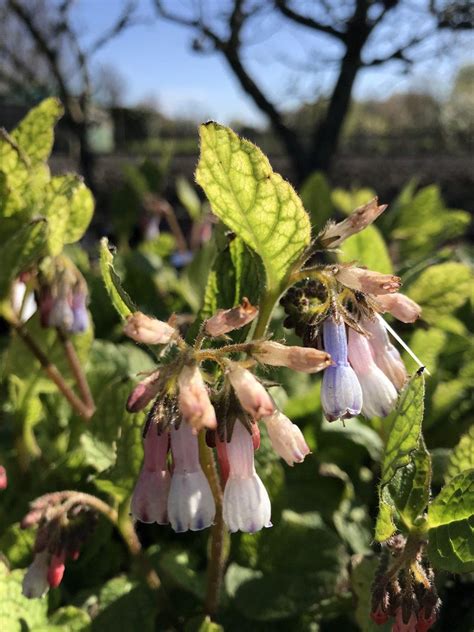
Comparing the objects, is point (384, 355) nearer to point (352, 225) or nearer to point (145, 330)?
point (352, 225)

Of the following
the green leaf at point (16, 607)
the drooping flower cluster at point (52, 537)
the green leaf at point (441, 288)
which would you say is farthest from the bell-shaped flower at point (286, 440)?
the green leaf at point (441, 288)

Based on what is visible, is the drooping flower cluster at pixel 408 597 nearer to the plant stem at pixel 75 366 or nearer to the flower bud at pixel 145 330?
the flower bud at pixel 145 330

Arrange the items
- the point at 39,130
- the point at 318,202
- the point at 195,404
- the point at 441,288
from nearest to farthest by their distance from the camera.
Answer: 1. the point at 195,404
2. the point at 39,130
3. the point at 441,288
4. the point at 318,202

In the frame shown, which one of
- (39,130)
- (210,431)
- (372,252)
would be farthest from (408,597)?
(39,130)

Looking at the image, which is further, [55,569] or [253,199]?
[55,569]

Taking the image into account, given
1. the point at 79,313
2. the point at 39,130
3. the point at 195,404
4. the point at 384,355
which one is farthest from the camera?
the point at 79,313

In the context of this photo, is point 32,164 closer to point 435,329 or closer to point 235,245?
point 235,245

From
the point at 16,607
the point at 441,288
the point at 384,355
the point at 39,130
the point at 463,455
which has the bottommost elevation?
the point at 441,288
